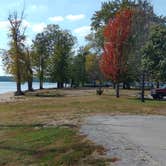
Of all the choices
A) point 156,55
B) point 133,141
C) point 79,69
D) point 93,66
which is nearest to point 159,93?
point 156,55

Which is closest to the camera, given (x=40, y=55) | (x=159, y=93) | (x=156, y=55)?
(x=159, y=93)

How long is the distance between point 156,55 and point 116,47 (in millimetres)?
4338

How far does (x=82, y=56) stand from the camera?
10769 centimetres

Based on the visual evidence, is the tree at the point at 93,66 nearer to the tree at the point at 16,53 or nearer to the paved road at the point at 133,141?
the tree at the point at 16,53

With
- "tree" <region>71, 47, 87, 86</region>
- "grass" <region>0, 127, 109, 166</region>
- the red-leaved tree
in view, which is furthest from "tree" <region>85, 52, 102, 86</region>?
"grass" <region>0, 127, 109, 166</region>

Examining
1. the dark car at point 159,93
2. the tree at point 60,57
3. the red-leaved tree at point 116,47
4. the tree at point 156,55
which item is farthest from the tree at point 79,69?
the dark car at point 159,93

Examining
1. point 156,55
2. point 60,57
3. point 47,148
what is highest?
point 60,57

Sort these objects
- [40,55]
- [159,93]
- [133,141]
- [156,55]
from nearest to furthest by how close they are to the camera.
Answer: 1. [133,141]
2. [159,93]
3. [156,55]
4. [40,55]

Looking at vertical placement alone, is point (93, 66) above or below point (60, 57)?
below

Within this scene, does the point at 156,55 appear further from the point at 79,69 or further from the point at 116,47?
the point at 79,69

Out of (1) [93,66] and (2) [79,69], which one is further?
(2) [79,69]

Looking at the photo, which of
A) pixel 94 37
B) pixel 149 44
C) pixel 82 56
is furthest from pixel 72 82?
pixel 149 44

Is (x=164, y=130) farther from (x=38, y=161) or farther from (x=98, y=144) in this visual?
(x=38, y=161)

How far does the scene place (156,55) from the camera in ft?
174
